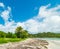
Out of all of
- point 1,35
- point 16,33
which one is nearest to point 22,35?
point 16,33

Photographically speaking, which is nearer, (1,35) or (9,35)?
(1,35)

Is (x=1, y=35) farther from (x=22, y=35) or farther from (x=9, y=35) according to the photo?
(x=22, y=35)

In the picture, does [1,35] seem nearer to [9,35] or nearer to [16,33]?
[9,35]

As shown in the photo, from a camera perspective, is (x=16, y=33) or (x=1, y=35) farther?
(x=16, y=33)

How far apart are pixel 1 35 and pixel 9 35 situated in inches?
299

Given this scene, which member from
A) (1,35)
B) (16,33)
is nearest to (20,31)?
(16,33)

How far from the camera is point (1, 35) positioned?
91688 millimetres

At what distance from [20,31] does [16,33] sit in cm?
374

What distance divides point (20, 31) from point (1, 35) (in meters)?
14.4

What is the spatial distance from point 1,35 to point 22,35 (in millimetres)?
17487

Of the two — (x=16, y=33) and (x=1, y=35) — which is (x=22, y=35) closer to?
(x=16, y=33)

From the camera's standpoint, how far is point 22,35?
343 feet

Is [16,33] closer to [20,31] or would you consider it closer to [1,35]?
[20,31]
